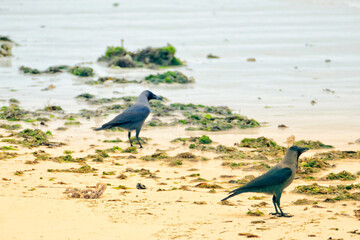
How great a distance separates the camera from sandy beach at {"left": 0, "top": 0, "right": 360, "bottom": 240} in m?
6.36

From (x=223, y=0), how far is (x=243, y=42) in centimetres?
1764

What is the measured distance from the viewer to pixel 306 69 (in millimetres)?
18812

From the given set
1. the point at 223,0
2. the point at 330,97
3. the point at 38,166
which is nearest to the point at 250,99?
the point at 330,97

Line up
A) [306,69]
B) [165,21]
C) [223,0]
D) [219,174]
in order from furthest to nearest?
[223,0]
[165,21]
[306,69]
[219,174]

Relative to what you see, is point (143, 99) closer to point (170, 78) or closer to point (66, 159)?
point (66, 159)

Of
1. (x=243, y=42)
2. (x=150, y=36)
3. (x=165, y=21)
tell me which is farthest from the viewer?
(x=165, y=21)

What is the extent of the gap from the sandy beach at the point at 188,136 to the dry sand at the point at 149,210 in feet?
0.07

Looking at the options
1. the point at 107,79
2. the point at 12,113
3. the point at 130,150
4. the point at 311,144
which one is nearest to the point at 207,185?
the point at 130,150

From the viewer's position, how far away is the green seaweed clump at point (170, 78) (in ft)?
56.2

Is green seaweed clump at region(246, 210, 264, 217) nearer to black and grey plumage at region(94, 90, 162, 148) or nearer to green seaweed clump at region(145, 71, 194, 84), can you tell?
black and grey plumage at region(94, 90, 162, 148)

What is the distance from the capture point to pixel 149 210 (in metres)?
6.76

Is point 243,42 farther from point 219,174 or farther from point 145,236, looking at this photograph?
point 145,236

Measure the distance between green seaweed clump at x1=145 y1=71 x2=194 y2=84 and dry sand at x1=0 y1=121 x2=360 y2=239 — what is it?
785 centimetres

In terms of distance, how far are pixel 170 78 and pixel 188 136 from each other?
19.0 ft
